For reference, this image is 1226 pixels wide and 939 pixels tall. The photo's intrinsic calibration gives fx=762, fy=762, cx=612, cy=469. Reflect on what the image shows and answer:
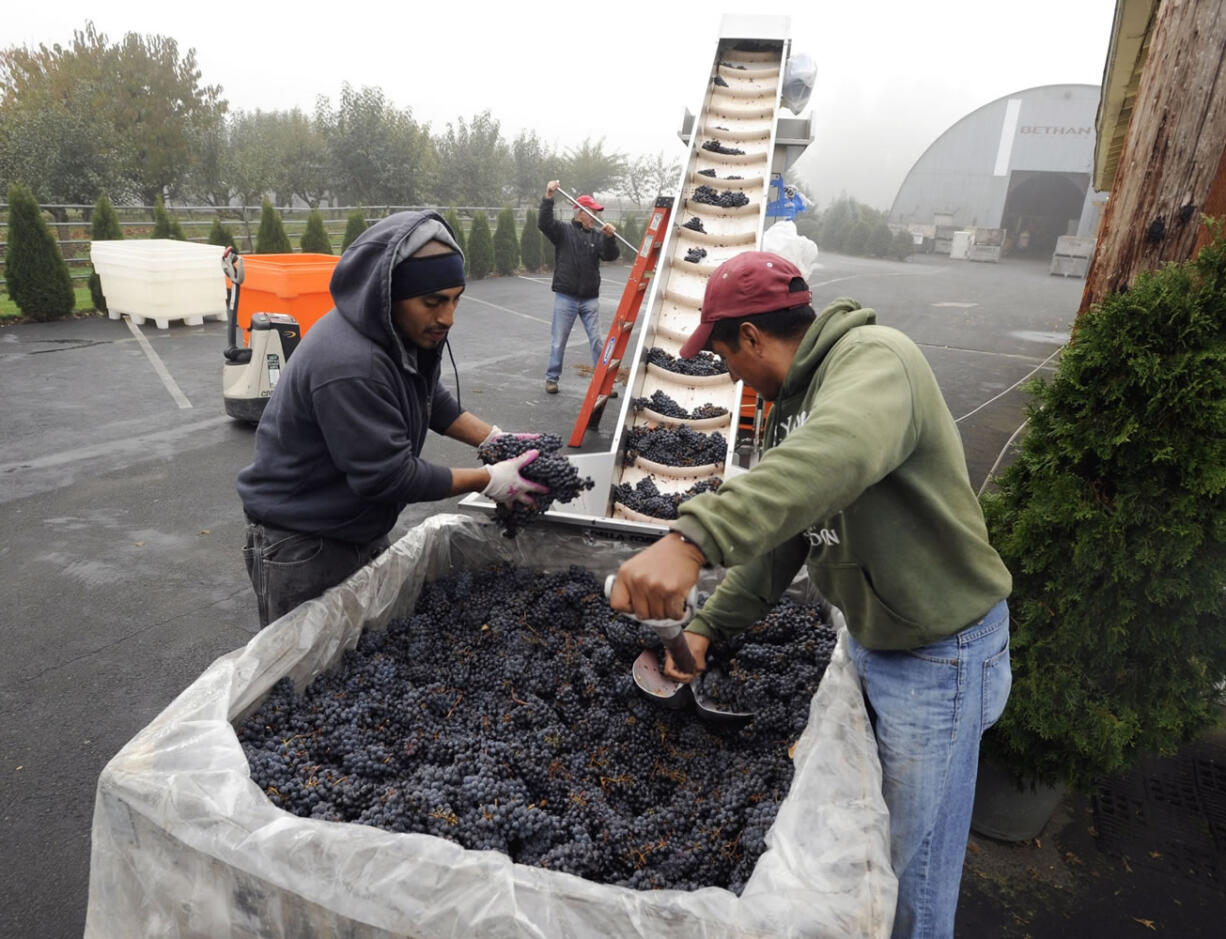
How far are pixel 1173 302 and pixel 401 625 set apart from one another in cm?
251

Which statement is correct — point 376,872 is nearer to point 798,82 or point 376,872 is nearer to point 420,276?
point 420,276

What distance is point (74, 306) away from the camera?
12.1 meters

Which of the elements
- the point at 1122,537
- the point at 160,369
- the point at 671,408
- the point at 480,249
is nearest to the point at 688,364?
the point at 671,408

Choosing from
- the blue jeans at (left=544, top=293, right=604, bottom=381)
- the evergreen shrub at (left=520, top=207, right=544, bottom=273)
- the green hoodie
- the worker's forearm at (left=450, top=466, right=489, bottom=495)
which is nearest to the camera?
the green hoodie

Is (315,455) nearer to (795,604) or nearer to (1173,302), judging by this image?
(795,604)

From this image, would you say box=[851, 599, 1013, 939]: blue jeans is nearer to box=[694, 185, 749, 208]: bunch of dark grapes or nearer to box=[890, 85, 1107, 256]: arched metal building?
box=[694, 185, 749, 208]: bunch of dark grapes

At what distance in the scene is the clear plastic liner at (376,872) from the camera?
1.29 metres

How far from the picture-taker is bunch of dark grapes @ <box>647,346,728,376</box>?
509cm

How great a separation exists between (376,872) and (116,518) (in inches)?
194

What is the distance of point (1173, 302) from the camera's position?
7.32ft

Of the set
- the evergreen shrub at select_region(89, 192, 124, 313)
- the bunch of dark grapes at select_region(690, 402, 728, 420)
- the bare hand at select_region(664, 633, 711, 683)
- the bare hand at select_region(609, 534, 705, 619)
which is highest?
the evergreen shrub at select_region(89, 192, 124, 313)

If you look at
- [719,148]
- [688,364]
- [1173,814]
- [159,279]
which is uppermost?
[719,148]

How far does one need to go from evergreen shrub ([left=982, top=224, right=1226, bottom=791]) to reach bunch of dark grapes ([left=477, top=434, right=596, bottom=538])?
152 cm

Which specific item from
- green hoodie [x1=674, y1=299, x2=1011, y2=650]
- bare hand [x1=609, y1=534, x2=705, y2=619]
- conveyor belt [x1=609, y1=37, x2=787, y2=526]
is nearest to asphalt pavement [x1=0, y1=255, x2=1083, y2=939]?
conveyor belt [x1=609, y1=37, x2=787, y2=526]
